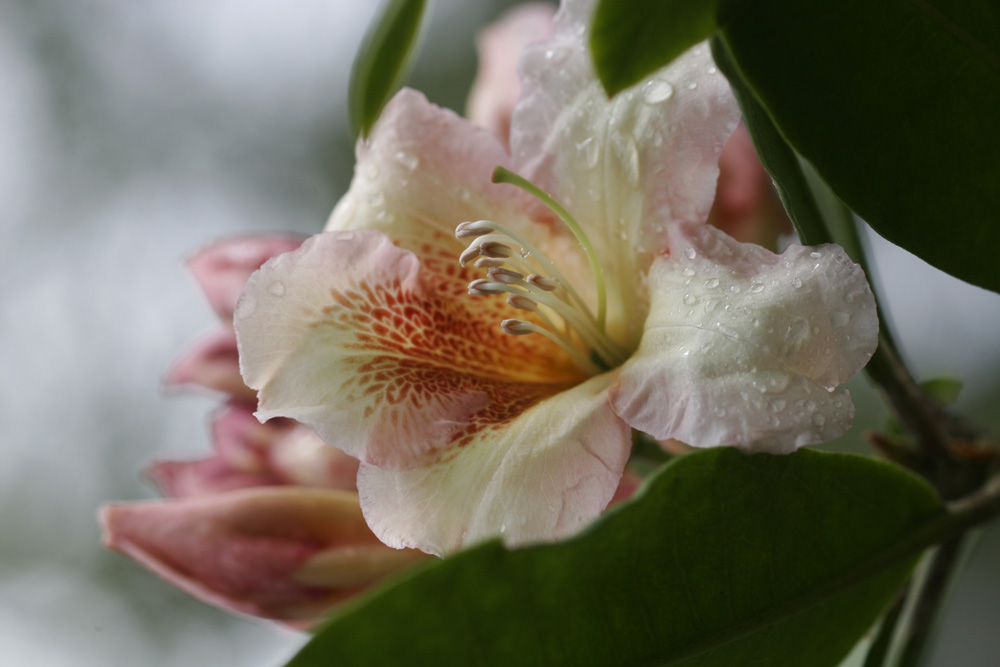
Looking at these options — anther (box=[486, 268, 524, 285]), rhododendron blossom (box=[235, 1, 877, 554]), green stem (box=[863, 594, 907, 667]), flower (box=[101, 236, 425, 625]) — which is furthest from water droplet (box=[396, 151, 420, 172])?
green stem (box=[863, 594, 907, 667])

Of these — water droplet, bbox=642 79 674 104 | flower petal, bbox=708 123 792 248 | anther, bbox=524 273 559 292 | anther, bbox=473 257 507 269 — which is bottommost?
flower petal, bbox=708 123 792 248

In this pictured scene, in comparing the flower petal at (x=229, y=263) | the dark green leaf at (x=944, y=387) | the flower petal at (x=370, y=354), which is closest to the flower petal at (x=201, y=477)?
the flower petal at (x=229, y=263)

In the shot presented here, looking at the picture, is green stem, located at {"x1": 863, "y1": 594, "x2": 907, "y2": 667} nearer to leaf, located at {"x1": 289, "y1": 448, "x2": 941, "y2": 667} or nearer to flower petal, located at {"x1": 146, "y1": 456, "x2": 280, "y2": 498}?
leaf, located at {"x1": 289, "y1": 448, "x2": 941, "y2": 667}

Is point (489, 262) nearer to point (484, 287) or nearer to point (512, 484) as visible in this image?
point (484, 287)

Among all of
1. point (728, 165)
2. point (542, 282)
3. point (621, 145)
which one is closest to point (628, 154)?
point (621, 145)

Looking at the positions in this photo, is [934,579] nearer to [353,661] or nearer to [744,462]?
[744,462]

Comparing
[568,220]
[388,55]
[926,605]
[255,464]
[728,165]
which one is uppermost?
[388,55]

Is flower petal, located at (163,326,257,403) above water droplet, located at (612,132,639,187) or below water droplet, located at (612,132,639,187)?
below
